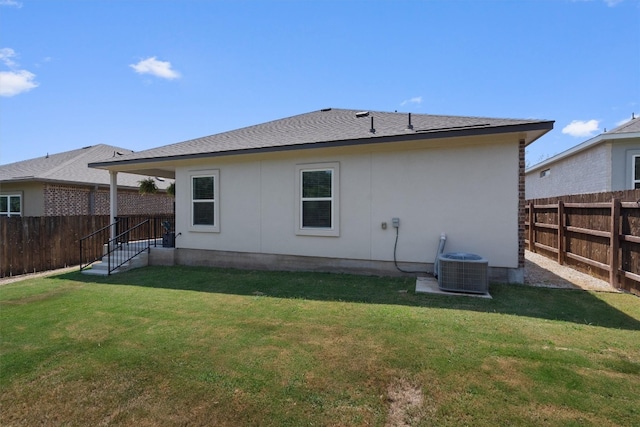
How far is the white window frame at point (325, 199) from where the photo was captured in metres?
7.49

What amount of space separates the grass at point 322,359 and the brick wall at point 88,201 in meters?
8.41

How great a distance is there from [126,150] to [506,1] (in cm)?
1905

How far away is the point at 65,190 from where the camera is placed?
12.8 metres

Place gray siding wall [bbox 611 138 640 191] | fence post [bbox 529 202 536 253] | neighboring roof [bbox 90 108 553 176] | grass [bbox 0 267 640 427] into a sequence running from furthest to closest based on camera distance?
fence post [bbox 529 202 536 253] → gray siding wall [bbox 611 138 640 191] → neighboring roof [bbox 90 108 553 176] → grass [bbox 0 267 640 427]

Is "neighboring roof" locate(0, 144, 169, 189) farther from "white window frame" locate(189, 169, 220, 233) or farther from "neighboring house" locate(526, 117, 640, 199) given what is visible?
"neighboring house" locate(526, 117, 640, 199)

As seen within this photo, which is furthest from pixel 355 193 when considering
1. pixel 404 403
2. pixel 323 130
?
pixel 404 403

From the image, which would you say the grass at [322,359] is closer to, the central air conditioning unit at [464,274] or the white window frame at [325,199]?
the central air conditioning unit at [464,274]

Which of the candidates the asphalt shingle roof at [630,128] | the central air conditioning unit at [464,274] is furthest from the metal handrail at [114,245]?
the asphalt shingle roof at [630,128]

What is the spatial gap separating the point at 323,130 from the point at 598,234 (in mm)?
6681

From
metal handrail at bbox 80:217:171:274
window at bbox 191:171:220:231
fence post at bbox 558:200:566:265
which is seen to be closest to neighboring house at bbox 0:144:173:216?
metal handrail at bbox 80:217:171:274

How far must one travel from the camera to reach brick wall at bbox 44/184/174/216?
1241 cm

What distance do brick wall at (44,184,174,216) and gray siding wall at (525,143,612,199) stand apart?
1860 centimetres

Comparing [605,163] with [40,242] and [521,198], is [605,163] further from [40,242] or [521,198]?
[40,242]

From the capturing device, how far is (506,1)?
7320 mm
